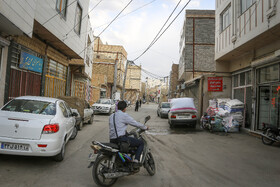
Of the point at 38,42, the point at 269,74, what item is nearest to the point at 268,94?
the point at 269,74

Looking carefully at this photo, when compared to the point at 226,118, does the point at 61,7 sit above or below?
above

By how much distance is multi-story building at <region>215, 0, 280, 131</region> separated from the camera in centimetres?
775

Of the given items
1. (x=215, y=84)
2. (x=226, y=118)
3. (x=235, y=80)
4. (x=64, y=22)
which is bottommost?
(x=226, y=118)

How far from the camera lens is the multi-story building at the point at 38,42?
720 centimetres

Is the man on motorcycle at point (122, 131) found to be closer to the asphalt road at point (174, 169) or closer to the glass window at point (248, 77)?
the asphalt road at point (174, 169)

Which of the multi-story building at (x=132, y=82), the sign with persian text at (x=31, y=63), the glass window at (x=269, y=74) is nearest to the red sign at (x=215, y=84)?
the glass window at (x=269, y=74)

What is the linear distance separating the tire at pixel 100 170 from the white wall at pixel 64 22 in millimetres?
7207

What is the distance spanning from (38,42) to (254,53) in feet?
36.0

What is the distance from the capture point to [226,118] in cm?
1053

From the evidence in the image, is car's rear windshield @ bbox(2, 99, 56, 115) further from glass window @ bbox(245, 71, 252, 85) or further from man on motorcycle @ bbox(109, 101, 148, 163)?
glass window @ bbox(245, 71, 252, 85)

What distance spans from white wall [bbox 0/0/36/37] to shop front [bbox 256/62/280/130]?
1017 centimetres

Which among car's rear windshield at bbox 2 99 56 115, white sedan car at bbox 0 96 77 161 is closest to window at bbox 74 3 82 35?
car's rear windshield at bbox 2 99 56 115

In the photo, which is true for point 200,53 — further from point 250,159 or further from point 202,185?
point 202,185

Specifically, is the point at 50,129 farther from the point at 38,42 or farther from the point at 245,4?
the point at 245,4
